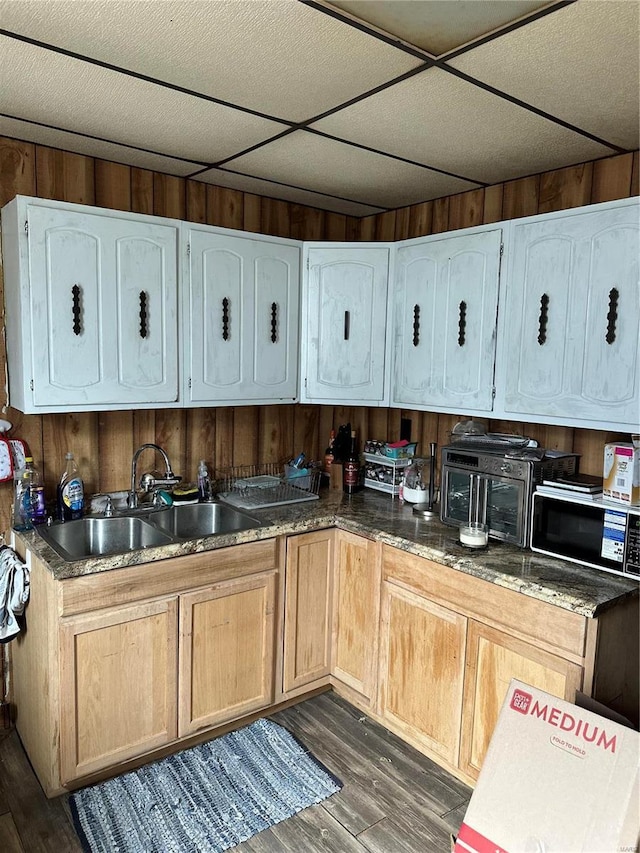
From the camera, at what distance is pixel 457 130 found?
2.22 metres

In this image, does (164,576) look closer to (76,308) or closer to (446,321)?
(76,308)

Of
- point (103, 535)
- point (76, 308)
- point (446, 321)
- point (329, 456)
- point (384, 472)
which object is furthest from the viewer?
point (329, 456)

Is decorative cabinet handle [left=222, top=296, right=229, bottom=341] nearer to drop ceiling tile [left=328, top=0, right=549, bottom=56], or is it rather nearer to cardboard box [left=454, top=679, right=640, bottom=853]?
drop ceiling tile [left=328, top=0, right=549, bottom=56]

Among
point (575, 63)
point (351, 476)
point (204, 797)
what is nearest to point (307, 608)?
point (351, 476)

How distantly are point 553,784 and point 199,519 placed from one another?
1.87m

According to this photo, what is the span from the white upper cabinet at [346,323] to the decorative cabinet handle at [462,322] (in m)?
0.44

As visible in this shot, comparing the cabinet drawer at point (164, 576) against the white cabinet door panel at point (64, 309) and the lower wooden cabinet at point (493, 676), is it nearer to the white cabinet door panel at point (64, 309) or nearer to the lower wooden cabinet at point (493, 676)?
the white cabinet door panel at point (64, 309)

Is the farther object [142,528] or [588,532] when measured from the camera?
[142,528]

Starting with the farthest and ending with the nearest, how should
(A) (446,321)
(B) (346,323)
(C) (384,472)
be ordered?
(C) (384,472) → (B) (346,323) → (A) (446,321)

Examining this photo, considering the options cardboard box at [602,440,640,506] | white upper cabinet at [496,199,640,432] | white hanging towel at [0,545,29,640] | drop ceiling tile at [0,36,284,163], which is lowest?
white hanging towel at [0,545,29,640]

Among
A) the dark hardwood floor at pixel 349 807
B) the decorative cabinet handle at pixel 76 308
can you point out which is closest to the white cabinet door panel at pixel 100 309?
→ the decorative cabinet handle at pixel 76 308

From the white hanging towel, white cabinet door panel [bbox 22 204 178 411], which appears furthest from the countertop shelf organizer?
the white hanging towel

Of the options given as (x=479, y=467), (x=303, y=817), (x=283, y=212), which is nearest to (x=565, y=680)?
(x=479, y=467)

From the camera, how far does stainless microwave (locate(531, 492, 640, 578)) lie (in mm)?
2012
